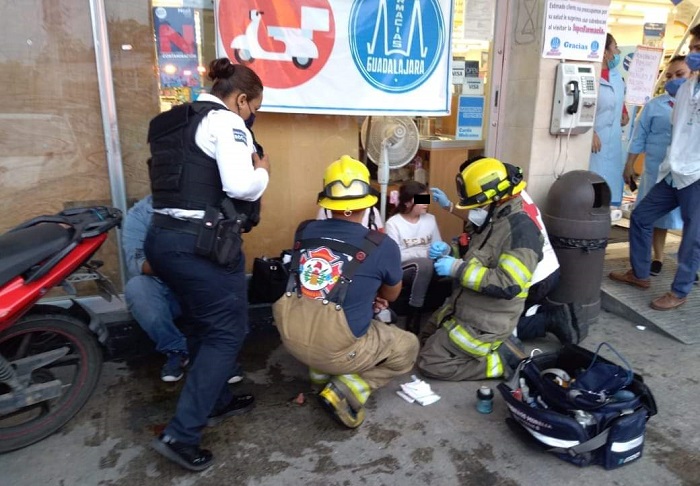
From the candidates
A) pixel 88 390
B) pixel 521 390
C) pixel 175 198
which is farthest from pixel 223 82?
pixel 521 390

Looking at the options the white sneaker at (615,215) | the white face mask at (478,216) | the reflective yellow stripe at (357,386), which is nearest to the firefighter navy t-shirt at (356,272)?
the reflective yellow stripe at (357,386)

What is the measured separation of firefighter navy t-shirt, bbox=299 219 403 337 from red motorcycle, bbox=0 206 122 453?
1113 mm

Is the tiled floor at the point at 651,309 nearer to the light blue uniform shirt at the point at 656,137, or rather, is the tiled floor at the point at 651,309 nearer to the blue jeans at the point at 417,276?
the light blue uniform shirt at the point at 656,137

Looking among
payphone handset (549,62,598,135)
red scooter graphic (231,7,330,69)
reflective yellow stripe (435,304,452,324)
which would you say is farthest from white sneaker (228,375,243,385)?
payphone handset (549,62,598,135)

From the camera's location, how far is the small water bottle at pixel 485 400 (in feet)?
10.1

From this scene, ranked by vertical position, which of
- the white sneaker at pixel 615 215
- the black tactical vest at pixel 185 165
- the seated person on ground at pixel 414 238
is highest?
the black tactical vest at pixel 185 165

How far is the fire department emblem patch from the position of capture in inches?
111

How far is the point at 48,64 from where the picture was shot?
3.62m

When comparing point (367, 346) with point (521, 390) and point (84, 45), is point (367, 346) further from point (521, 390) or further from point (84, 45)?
point (84, 45)

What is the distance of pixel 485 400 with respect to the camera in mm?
3088

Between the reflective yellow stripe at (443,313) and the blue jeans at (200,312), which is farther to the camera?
the reflective yellow stripe at (443,313)

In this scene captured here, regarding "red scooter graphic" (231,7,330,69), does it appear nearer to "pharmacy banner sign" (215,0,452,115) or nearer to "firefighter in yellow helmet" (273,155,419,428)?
"pharmacy banner sign" (215,0,452,115)

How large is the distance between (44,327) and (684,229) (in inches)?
175

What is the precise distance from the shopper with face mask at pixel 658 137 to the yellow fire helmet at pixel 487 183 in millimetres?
2404
